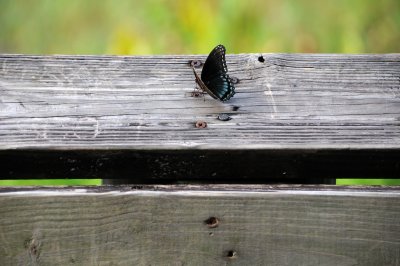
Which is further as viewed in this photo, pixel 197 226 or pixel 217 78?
pixel 217 78

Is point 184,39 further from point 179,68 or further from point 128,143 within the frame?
point 128,143

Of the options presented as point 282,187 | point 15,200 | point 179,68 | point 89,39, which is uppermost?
point 89,39

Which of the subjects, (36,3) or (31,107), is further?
(36,3)

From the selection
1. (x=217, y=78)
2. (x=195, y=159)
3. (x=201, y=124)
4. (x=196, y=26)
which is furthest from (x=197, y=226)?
(x=196, y=26)

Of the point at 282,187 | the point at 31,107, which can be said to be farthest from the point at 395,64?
the point at 31,107

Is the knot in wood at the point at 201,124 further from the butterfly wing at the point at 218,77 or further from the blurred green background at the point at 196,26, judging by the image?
the blurred green background at the point at 196,26

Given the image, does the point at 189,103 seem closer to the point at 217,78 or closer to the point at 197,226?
the point at 217,78
